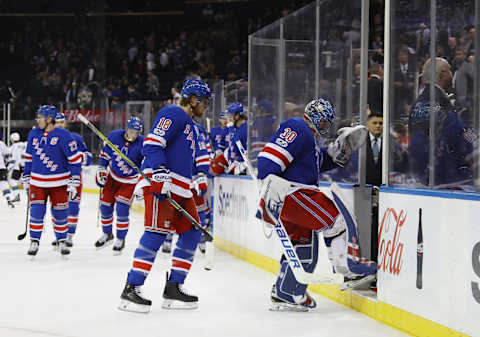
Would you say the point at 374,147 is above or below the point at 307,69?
below

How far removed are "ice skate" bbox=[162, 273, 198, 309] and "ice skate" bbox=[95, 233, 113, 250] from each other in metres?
3.06

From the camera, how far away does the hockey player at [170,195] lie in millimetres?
4297

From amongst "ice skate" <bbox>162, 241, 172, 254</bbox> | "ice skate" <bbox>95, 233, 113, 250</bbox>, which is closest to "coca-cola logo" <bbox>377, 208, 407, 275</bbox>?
"ice skate" <bbox>162, 241, 172, 254</bbox>

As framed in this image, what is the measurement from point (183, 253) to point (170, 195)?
1.27ft

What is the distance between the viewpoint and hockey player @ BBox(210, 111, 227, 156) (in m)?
8.48

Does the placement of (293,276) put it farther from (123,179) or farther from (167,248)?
(123,179)

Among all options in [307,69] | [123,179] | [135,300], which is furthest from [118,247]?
[135,300]

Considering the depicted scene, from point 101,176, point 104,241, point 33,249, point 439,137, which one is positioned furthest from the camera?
point 104,241

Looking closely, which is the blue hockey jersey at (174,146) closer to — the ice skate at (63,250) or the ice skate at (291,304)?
the ice skate at (291,304)

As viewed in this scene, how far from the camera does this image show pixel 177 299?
452 centimetres

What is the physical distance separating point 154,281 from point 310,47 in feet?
7.07

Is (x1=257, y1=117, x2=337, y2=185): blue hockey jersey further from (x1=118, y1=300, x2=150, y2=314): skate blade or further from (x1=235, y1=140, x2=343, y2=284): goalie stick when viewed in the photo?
(x1=118, y1=300, x2=150, y2=314): skate blade

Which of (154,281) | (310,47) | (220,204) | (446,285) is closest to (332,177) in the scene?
(310,47)

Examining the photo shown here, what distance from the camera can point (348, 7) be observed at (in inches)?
200
